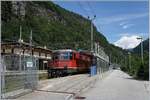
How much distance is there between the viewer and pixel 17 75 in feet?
62.0

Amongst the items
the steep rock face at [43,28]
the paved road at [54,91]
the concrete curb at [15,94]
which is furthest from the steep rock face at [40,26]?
the concrete curb at [15,94]

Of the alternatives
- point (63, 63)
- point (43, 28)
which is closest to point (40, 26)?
point (43, 28)

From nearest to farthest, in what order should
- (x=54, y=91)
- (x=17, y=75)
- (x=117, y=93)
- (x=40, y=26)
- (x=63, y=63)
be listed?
(x=17, y=75) < (x=54, y=91) < (x=117, y=93) < (x=63, y=63) < (x=40, y=26)

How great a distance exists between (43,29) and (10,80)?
98426 millimetres

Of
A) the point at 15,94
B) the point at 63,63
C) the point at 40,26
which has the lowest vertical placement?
the point at 15,94

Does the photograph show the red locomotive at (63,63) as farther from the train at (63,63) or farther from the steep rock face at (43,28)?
the steep rock face at (43,28)

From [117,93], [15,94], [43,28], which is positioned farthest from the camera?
[43,28]

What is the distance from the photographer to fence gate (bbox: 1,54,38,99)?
676 inches

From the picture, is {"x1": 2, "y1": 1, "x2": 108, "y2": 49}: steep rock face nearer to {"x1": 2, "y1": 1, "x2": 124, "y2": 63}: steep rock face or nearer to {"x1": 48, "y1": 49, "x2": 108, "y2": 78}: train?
{"x1": 2, "y1": 1, "x2": 124, "y2": 63}: steep rock face

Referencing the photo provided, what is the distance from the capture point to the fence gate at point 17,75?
17159mm

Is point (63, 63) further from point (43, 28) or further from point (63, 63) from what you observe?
point (43, 28)

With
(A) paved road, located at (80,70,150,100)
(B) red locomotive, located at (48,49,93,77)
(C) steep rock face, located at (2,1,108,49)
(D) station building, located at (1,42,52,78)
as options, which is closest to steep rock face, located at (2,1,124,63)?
(C) steep rock face, located at (2,1,108,49)

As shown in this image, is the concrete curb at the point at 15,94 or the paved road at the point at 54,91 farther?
the paved road at the point at 54,91

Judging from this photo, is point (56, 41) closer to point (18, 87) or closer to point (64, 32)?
point (64, 32)
